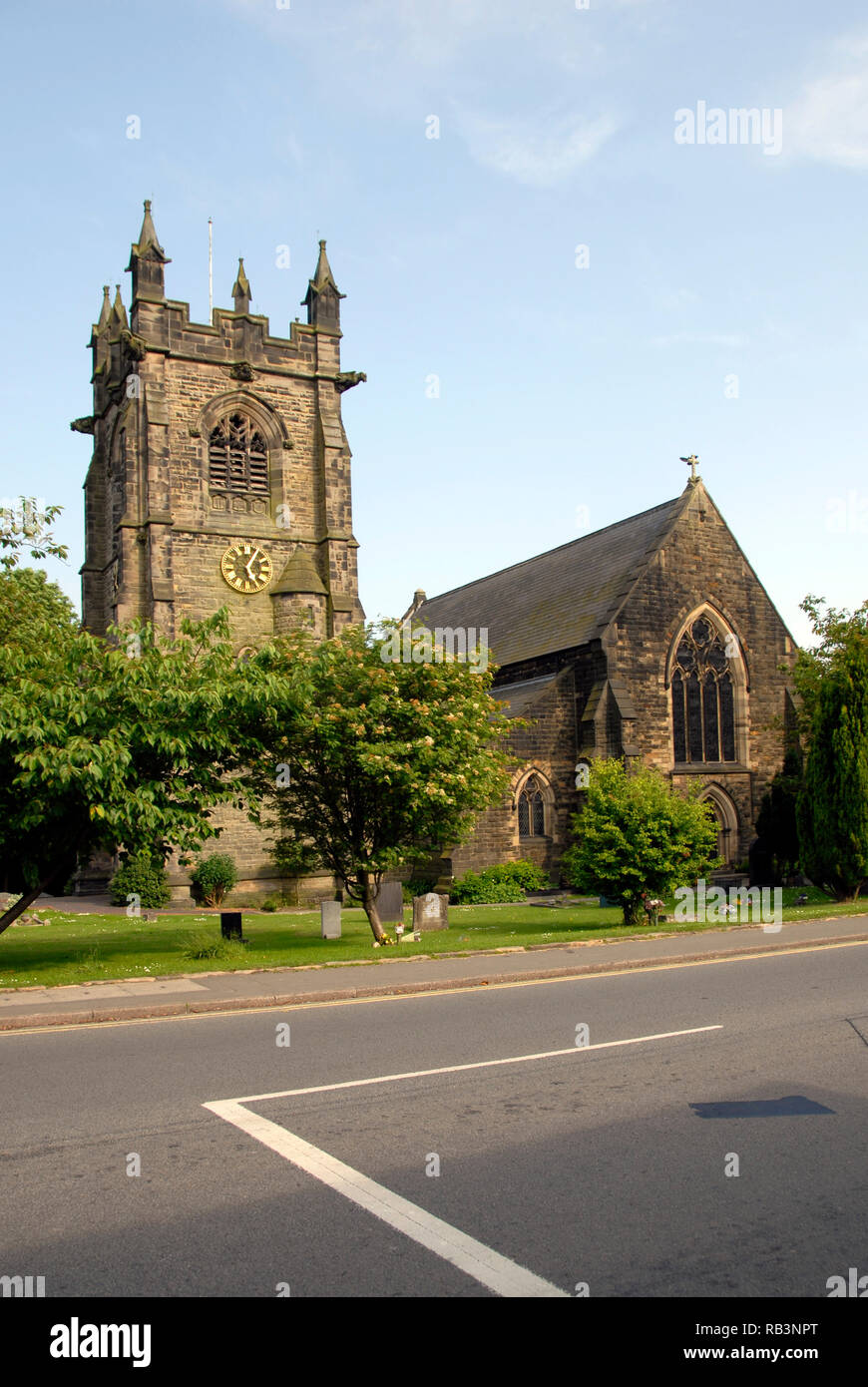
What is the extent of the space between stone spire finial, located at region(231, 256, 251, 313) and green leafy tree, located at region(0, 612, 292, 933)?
2314cm

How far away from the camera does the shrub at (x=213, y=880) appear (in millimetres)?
29734

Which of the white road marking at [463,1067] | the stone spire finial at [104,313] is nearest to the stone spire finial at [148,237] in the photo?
the stone spire finial at [104,313]

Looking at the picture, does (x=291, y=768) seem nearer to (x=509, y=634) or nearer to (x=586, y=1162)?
(x=586, y=1162)

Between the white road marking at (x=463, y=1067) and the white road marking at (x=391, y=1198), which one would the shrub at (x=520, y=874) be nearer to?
the white road marking at (x=463, y=1067)

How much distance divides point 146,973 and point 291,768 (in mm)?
4912

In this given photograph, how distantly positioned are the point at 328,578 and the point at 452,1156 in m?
29.0

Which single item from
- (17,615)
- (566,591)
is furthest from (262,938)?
(566,591)

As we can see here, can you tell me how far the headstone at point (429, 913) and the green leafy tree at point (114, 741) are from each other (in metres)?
6.57

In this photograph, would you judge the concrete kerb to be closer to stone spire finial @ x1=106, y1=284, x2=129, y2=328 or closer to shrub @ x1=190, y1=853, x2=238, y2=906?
shrub @ x1=190, y1=853, x2=238, y2=906

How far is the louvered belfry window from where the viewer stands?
33531mm

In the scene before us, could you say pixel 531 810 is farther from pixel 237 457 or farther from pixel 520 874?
pixel 237 457

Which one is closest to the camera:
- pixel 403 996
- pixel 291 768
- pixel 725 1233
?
pixel 725 1233

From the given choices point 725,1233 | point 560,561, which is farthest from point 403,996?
point 560,561
